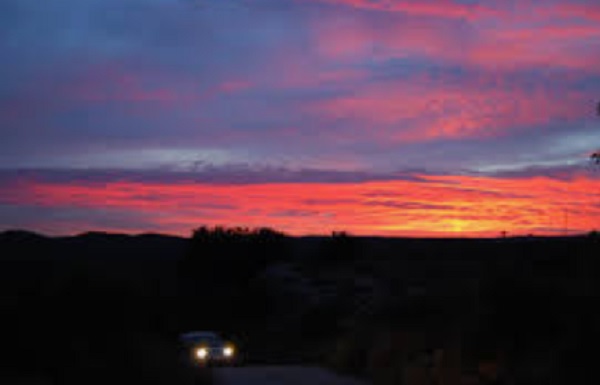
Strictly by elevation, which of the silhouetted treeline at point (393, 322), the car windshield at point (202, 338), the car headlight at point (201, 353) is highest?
the silhouetted treeline at point (393, 322)

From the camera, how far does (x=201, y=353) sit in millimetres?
38125

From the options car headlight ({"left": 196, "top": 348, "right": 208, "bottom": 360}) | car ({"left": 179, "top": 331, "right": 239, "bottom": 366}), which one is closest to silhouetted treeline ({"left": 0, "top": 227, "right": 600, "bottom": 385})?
car ({"left": 179, "top": 331, "right": 239, "bottom": 366})

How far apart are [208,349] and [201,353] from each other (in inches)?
20.8

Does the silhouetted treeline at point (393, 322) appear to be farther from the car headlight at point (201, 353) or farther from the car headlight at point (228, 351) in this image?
the car headlight at point (228, 351)

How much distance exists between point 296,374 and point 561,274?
35.5ft

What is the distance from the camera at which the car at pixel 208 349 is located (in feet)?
124

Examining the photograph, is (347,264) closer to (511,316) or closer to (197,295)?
(197,295)

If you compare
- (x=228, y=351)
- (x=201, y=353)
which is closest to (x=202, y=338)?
(x=201, y=353)

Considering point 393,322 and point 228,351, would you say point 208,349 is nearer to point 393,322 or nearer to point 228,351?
point 228,351

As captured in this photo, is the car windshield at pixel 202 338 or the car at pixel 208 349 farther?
the car windshield at pixel 202 338

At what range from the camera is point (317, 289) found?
71375 millimetres

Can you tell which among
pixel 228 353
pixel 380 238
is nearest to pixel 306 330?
pixel 228 353

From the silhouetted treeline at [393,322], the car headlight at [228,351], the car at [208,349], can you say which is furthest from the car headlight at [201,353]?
the silhouetted treeline at [393,322]

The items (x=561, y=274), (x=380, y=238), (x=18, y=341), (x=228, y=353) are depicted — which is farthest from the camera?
(x=380, y=238)
